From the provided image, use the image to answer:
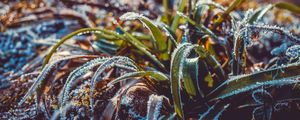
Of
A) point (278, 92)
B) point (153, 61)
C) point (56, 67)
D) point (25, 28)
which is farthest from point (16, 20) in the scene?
point (278, 92)

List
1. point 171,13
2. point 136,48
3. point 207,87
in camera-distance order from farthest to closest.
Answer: point 171,13
point 136,48
point 207,87

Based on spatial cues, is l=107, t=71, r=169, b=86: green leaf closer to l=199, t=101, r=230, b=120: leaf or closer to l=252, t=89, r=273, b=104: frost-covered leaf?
l=199, t=101, r=230, b=120: leaf

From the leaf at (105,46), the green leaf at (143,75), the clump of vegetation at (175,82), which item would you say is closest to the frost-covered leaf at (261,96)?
the clump of vegetation at (175,82)

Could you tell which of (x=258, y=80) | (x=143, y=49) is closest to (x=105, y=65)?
(x=143, y=49)

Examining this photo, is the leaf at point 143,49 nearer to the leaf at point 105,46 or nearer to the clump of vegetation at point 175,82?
the clump of vegetation at point 175,82

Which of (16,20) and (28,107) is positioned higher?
(16,20)

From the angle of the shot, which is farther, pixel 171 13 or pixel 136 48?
pixel 171 13

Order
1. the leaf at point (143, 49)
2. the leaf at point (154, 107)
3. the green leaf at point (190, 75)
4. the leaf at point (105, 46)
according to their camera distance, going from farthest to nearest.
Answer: the leaf at point (105, 46)
the leaf at point (143, 49)
the green leaf at point (190, 75)
the leaf at point (154, 107)

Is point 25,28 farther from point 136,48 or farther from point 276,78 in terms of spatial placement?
point 276,78
